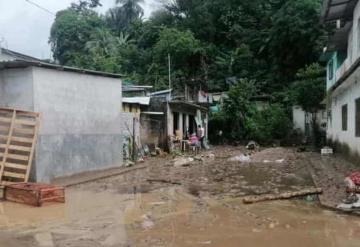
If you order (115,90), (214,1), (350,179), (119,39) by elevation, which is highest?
(214,1)

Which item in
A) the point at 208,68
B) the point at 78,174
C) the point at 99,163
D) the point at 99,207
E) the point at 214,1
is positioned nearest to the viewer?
the point at 99,207

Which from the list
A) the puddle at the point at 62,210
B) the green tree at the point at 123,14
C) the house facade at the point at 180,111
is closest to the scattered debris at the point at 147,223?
the puddle at the point at 62,210

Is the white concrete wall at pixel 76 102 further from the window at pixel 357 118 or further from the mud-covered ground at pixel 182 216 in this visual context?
the window at pixel 357 118

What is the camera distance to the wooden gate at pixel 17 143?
12.6m

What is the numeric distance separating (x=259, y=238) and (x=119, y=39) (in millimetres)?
44375

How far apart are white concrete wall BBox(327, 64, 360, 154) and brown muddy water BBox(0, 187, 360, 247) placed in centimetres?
683

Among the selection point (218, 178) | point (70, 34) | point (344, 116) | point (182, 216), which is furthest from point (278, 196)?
point (70, 34)

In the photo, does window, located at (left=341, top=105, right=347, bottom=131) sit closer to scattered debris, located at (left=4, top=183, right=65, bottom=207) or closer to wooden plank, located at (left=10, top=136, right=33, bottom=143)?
wooden plank, located at (left=10, top=136, right=33, bottom=143)

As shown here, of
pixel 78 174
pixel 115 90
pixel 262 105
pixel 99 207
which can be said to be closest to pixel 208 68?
pixel 262 105

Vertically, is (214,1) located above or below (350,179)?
above

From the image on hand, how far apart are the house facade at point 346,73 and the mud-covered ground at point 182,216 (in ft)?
10.4

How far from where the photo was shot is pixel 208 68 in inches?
1759

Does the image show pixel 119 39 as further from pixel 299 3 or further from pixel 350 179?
pixel 350 179

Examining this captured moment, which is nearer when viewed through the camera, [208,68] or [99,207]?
[99,207]
